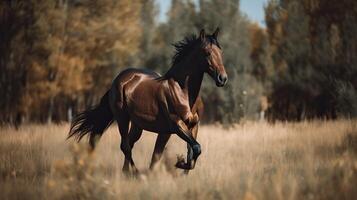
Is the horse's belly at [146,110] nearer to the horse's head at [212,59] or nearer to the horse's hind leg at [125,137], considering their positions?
the horse's hind leg at [125,137]

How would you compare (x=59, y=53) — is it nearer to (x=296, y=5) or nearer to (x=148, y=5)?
(x=296, y=5)

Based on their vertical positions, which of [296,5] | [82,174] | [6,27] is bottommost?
[82,174]

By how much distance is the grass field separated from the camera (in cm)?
517

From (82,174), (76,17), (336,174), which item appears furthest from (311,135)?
(76,17)

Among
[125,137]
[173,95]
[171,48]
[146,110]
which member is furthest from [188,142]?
[171,48]

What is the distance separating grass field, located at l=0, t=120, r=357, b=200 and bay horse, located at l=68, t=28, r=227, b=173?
20.4 inches

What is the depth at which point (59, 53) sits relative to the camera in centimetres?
1909

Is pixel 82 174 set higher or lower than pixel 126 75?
lower

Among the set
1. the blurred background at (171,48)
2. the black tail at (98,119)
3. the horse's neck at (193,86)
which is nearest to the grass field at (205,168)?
the black tail at (98,119)

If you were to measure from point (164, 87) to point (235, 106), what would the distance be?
1290 cm

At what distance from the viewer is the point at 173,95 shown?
7070 millimetres

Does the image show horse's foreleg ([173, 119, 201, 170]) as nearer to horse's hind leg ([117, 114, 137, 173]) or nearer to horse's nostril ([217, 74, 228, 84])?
horse's nostril ([217, 74, 228, 84])

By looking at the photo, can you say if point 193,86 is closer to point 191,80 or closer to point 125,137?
point 191,80

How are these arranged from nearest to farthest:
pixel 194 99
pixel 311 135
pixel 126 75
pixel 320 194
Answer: pixel 320 194, pixel 194 99, pixel 126 75, pixel 311 135
